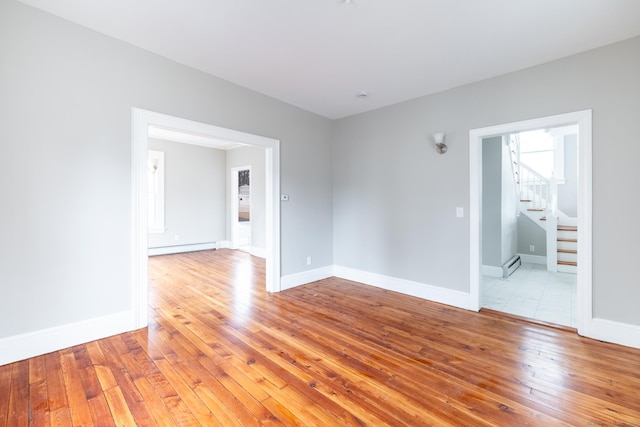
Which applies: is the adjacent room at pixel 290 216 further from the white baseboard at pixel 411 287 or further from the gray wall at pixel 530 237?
the gray wall at pixel 530 237

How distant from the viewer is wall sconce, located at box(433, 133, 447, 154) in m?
3.44

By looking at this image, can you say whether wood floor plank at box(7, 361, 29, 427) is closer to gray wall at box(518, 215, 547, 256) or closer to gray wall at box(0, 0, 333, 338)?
gray wall at box(0, 0, 333, 338)

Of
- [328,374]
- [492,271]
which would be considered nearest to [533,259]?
[492,271]

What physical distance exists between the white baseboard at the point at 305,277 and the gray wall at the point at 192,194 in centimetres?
407

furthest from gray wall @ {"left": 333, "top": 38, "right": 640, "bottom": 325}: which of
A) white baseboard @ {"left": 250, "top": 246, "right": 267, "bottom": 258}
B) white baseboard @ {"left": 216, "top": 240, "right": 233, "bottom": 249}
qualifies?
white baseboard @ {"left": 216, "top": 240, "right": 233, "bottom": 249}

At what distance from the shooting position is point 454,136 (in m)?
3.44

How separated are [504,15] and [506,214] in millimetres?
3924

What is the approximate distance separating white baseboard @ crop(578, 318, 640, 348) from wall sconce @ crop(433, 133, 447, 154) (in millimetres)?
2268

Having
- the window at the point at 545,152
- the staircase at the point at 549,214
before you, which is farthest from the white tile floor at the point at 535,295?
the window at the point at 545,152

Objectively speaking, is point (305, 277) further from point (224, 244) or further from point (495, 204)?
point (224, 244)

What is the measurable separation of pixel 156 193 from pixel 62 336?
4.84 m

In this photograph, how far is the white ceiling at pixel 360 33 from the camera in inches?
81.1

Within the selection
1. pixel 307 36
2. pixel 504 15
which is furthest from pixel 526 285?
pixel 307 36

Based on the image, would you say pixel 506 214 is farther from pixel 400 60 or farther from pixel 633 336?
pixel 400 60
